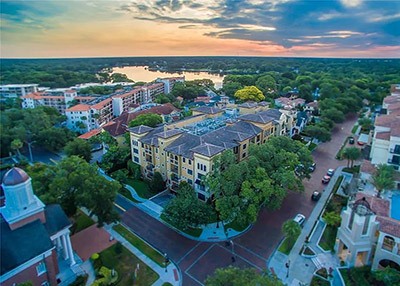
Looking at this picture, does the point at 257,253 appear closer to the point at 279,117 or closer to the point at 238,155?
the point at 238,155

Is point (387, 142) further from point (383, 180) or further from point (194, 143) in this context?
point (194, 143)

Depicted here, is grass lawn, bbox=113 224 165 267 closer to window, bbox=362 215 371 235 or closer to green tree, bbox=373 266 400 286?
green tree, bbox=373 266 400 286

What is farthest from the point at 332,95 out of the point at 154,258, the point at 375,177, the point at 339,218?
the point at 154,258

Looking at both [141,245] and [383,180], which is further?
[383,180]

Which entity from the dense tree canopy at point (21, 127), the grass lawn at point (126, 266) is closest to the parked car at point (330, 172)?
the grass lawn at point (126, 266)

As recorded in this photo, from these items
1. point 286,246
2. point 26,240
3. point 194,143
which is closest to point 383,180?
point 286,246

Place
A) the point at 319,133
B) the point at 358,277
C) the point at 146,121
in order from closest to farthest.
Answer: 1. the point at 358,277
2. the point at 146,121
3. the point at 319,133

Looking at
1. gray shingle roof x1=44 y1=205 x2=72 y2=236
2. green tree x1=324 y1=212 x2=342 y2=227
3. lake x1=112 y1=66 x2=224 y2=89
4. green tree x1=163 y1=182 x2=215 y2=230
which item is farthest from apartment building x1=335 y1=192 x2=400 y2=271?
lake x1=112 y1=66 x2=224 y2=89
